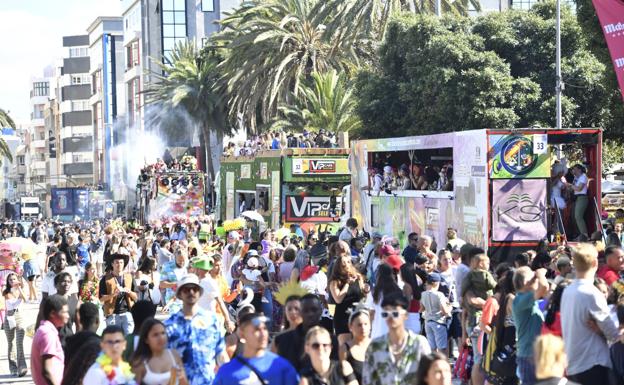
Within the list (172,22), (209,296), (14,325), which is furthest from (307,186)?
(172,22)

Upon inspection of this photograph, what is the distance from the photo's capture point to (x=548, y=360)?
22.2 ft

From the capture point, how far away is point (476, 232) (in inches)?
796

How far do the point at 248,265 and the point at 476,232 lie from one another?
4.63m

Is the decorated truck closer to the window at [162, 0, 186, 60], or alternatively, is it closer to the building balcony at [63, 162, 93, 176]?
the window at [162, 0, 186, 60]

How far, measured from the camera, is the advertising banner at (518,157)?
19.7 metres

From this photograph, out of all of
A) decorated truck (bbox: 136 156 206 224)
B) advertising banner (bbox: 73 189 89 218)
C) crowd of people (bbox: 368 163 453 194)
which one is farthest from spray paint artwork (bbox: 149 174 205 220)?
advertising banner (bbox: 73 189 89 218)

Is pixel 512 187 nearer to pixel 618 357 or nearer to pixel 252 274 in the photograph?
pixel 252 274

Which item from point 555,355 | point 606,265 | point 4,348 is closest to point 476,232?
point 4,348

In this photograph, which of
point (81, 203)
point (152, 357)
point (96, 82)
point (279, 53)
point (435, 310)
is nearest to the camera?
point (152, 357)

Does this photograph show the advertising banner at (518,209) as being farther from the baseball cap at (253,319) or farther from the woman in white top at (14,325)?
the baseball cap at (253,319)

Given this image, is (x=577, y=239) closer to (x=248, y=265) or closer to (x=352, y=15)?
(x=248, y=265)

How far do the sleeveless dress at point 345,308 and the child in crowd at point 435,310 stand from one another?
219cm

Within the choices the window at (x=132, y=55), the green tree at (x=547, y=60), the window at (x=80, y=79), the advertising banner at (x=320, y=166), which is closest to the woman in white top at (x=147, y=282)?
the advertising banner at (x=320, y=166)

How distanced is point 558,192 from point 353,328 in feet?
39.5
